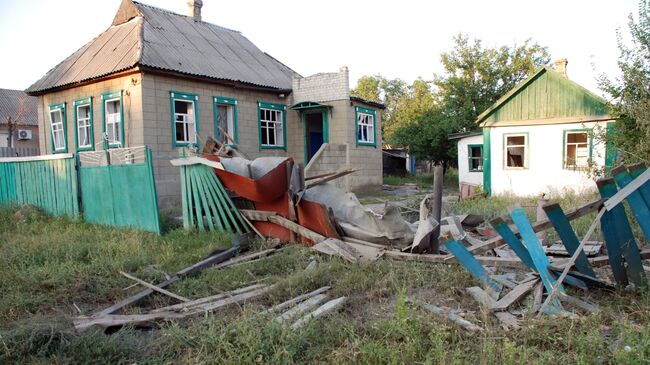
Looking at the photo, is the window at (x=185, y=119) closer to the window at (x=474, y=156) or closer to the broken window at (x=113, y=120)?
the broken window at (x=113, y=120)

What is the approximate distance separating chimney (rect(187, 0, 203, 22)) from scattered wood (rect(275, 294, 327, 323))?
15334 mm

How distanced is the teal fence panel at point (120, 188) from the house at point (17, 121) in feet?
78.5

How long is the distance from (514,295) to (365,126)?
13.5 metres

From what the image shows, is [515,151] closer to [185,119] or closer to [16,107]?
[185,119]

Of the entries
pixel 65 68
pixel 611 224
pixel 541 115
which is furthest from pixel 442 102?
pixel 611 224

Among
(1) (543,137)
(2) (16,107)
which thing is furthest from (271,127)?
(2) (16,107)

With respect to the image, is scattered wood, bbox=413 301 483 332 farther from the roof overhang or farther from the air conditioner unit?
the air conditioner unit

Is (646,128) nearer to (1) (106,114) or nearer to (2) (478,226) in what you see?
(2) (478,226)

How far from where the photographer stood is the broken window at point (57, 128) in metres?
14.5

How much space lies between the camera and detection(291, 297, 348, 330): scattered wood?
3.54 m

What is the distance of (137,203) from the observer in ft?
A: 26.6

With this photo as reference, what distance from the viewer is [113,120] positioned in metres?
13.0

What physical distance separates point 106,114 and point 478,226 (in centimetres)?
1097

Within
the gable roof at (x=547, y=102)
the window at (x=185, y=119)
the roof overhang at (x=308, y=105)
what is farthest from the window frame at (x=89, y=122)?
the gable roof at (x=547, y=102)
